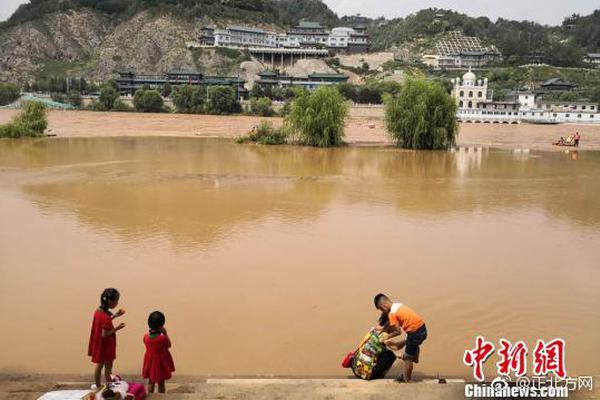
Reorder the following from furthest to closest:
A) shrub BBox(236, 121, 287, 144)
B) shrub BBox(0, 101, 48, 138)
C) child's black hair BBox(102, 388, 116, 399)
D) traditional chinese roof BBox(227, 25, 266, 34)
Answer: traditional chinese roof BBox(227, 25, 266, 34) → shrub BBox(0, 101, 48, 138) → shrub BBox(236, 121, 287, 144) → child's black hair BBox(102, 388, 116, 399)

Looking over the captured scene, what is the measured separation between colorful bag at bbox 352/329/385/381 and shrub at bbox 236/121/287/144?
118ft

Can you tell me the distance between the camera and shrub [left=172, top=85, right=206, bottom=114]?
83000mm

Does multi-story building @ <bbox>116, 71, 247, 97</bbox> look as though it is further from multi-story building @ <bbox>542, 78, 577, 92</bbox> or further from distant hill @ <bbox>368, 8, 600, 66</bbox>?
distant hill @ <bbox>368, 8, 600, 66</bbox>

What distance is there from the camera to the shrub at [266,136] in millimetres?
42219

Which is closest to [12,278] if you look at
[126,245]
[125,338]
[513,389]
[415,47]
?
[126,245]

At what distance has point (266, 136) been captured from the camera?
4241 cm

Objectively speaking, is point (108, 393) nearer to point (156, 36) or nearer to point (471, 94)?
point (471, 94)

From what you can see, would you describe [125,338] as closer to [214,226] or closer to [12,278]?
[12,278]

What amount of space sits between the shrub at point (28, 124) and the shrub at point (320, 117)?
71.6 feet

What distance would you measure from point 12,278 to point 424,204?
1393 centimetres

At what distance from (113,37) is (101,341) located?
143796 millimetres

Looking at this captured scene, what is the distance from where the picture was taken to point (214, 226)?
52.1ft

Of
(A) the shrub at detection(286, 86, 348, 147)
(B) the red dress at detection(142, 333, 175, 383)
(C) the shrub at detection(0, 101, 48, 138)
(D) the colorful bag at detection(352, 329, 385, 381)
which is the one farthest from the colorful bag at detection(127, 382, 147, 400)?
(C) the shrub at detection(0, 101, 48, 138)

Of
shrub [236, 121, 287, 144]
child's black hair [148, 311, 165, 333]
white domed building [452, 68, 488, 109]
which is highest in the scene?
white domed building [452, 68, 488, 109]
